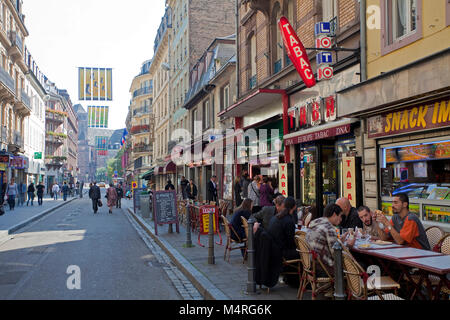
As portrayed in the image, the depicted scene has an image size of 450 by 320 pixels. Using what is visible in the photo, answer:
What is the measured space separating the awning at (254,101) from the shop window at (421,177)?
19.4 feet

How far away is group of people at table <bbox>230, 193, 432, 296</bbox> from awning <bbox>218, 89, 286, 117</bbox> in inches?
317

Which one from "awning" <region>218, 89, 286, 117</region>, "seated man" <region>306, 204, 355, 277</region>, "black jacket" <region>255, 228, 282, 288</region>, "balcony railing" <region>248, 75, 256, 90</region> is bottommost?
"black jacket" <region>255, 228, 282, 288</region>

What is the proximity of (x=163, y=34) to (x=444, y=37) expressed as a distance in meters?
38.7

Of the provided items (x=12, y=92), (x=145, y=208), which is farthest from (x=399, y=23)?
(x=12, y=92)

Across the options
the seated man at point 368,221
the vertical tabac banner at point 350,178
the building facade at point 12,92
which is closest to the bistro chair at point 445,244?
the seated man at point 368,221

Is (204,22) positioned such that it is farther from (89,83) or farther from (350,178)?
(350,178)

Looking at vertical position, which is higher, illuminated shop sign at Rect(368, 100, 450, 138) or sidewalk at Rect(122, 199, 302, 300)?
illuminated shop sign at Rect(368, 100, 450, 138)

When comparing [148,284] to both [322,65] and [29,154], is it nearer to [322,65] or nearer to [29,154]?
[322,65]

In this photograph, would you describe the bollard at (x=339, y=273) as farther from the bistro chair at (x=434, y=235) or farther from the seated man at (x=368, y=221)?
the bistro chair at (x=434, y=235)

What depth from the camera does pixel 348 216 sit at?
7066 mm

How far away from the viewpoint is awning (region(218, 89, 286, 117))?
1446 centimetres

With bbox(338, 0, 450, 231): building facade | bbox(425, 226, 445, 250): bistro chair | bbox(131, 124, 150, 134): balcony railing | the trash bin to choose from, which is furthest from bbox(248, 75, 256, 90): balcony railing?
bbox(131, 124, 150, 134): balcony railing

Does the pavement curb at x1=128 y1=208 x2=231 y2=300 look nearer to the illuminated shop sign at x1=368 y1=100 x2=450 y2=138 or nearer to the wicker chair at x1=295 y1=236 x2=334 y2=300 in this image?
the wicker chair at x1=295 y1=236 x2=334 y2=300

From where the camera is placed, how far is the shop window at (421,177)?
7699mm
